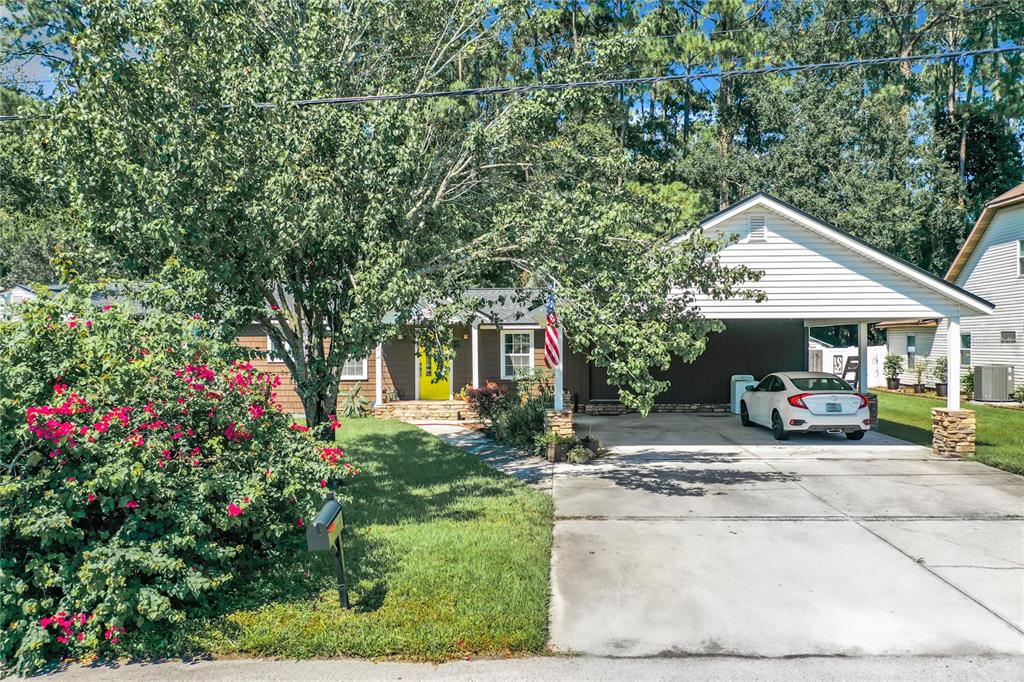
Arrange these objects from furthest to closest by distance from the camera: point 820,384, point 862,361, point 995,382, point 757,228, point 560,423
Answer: point 995,382
point 862,361
point 820,384
point 757,228
point 560,423

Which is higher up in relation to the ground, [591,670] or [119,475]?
[119,475]

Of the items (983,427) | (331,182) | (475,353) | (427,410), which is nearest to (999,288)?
(983,427)

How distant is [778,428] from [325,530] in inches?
484

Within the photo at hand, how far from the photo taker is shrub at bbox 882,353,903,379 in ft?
101

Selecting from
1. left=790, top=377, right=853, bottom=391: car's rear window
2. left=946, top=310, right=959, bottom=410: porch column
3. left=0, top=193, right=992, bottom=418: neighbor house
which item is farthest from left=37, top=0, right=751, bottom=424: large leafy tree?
left=946, top=310, right=959, bottom=410: porch column

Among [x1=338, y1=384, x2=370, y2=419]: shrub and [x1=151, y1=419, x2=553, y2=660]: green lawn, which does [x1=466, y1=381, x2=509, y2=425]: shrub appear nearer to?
[x1=338, y1=384, x2=370, y2=419]: shrub

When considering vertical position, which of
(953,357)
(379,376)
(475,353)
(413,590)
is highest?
(475,353)

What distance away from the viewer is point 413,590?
6.05 metres

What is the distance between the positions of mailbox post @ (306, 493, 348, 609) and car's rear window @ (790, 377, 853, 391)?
466 inches

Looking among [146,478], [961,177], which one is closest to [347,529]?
[146,478]

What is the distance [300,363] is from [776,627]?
6.61 meters

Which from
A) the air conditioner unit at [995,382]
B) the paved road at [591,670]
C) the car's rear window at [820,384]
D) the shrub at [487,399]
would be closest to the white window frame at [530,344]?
the shrub at [487,399]

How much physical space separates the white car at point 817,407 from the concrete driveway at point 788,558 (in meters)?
1.84

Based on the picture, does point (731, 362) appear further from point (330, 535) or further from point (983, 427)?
point (330, 535)
